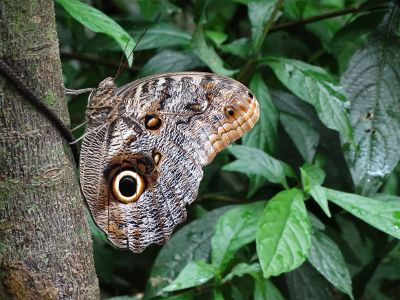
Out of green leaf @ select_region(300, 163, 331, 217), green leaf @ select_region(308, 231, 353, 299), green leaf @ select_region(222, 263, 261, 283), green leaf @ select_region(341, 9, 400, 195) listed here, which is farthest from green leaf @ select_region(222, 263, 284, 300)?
green leaf @ select_region(341, 9, 400, 195)

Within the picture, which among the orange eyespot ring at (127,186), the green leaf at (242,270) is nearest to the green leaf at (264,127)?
the green leaf at (242,270)

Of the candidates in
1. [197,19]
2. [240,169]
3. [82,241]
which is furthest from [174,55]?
[82,241]

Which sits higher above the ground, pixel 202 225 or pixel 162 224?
pixel 162 224

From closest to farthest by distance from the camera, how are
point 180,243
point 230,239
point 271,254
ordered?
point 271,254 < point 230,239 < point 180,243

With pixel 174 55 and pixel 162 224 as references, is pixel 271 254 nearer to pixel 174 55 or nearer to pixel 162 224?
pixel 162 224

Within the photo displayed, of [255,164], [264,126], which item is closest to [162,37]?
[264,126]

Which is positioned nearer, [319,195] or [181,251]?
[319,195]

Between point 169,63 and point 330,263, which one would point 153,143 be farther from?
point 169,63
